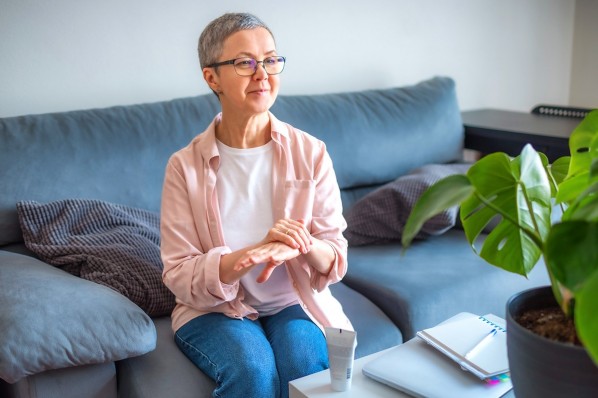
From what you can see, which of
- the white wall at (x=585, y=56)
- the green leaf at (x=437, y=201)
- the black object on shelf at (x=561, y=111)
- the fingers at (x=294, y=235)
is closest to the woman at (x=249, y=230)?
the fingers at (x=294, y=235)

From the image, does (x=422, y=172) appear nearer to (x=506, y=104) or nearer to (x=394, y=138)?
(x=394, y=138)

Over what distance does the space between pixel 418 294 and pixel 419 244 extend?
383 mm

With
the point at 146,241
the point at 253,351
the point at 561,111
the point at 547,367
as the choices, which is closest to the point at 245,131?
the point at 146,241

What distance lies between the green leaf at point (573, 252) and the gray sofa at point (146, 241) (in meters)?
0.86

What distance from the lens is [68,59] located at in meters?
2.09

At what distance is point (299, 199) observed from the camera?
159cm

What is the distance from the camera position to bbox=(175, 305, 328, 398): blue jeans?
139 centimetres

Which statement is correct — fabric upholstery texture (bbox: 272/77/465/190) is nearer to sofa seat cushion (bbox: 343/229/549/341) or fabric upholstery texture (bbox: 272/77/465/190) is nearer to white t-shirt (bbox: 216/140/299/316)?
sofa seat cushion (bbox: 343/229/549/341)

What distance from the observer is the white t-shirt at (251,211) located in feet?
5.13

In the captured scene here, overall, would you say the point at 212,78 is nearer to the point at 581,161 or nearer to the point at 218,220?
the point at 218,220

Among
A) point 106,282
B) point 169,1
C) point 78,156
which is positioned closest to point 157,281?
point 106,282

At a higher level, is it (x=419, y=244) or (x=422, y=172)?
(x=422, y=172)

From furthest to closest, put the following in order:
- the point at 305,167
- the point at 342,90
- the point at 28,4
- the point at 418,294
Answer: the point at 342,90 < the point at 28,4 < the point at 418,294 < the point at 305,167

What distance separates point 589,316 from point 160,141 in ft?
4.87
